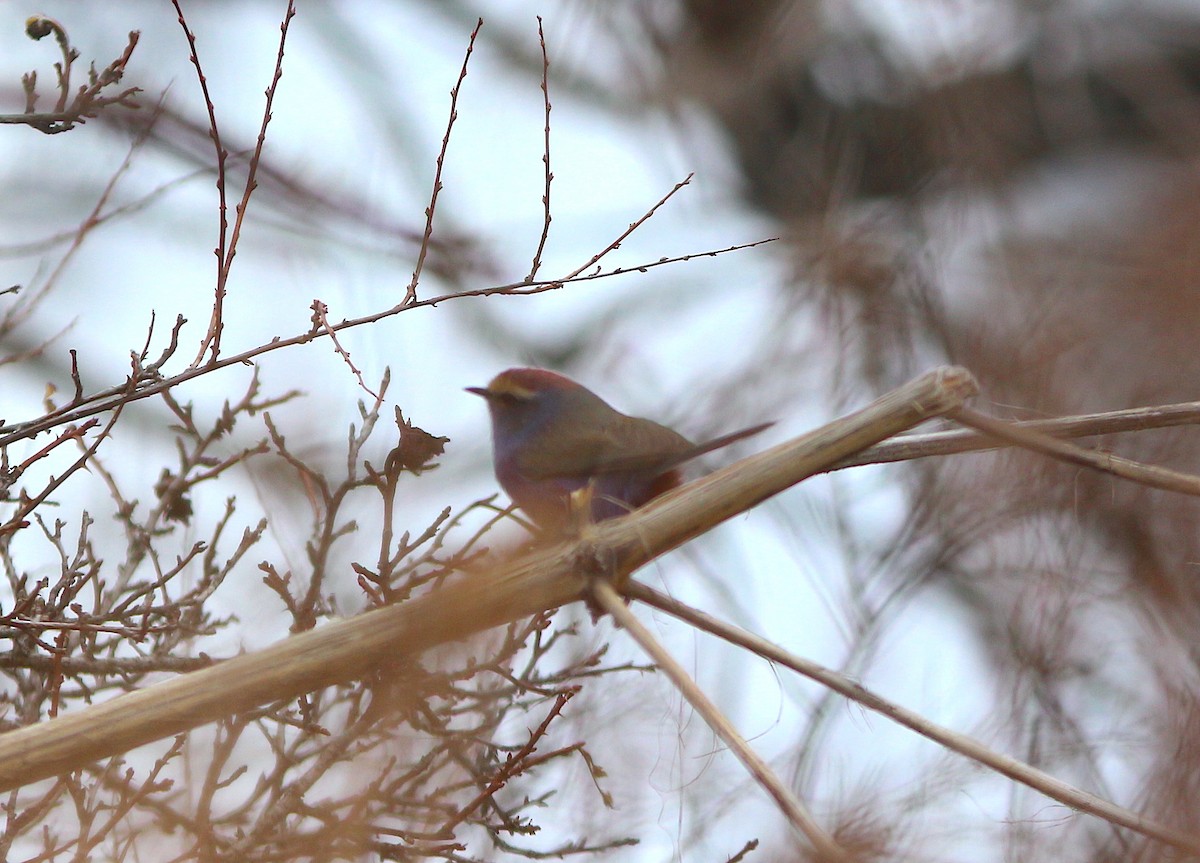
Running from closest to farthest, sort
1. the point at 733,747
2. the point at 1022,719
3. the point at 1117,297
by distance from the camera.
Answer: the point at 733,747, the point at 1022,719, the point at 1117,297

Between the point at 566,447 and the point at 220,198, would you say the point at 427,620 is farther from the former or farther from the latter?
the point at 566,447

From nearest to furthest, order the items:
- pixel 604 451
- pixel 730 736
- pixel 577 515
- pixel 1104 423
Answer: pixel 730 736 < pixel 1104 423 < pixel 577 515 < pixel 604 451

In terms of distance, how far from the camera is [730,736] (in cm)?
168

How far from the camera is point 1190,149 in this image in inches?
210

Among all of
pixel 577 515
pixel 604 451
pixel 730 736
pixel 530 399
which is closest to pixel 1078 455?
pixel 730 736

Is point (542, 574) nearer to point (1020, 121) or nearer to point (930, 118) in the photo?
point (930, 118)

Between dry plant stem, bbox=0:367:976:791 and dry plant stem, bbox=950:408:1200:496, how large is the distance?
56mm

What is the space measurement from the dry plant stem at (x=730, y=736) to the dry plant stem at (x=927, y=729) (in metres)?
0.11

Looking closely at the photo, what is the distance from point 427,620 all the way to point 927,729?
819 millimetres

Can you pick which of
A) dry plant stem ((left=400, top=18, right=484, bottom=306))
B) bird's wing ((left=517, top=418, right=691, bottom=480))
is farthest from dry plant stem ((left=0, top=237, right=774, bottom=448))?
bird's wing ((left=517, top=418, right=691, bottom=480))

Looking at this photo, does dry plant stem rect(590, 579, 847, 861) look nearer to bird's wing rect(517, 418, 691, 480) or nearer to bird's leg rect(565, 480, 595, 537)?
bird's leg rect(565, 480, 595, 537)

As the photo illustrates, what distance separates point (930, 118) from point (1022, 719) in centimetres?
395

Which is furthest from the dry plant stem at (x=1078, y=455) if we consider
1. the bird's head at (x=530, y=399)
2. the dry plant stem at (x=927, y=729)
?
the bird's head at (x=530, y=399)

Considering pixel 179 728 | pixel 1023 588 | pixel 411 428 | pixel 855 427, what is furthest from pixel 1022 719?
pixel 179 728
